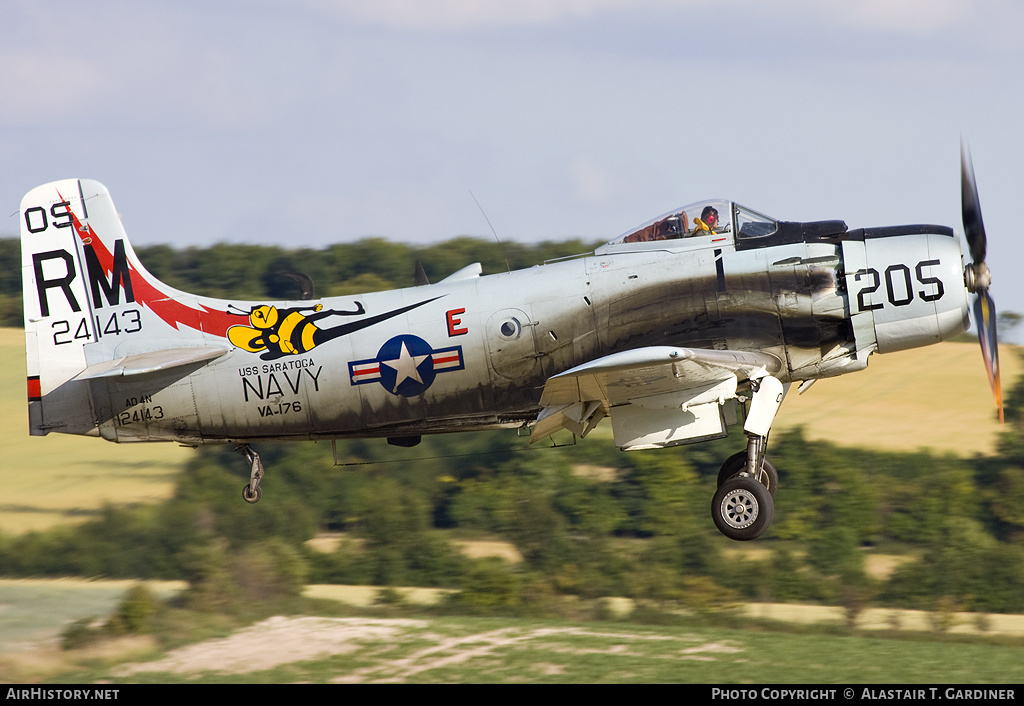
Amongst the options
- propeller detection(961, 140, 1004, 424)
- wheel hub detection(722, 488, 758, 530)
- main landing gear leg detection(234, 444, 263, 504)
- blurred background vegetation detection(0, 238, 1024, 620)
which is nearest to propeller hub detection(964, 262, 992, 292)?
propeller detection(961, 140, 1004, 424)

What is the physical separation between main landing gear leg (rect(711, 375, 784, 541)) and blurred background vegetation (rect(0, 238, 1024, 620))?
12.0 meters

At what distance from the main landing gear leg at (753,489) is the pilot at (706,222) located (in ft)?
5.51

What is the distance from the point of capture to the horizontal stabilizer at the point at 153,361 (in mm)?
12266

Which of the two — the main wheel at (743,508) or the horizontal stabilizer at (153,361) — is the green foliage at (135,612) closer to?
the horizontal stabilizer at (153,361)

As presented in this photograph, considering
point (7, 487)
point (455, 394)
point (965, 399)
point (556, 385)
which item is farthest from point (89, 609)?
point (965, 399)

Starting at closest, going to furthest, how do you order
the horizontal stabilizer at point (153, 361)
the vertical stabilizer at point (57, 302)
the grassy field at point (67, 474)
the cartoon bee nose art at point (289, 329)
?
the horizontal stabilizer at point (153, 361) < the cartoon bee nose art at point (289, 329) < the vertical stabilizer at point (57, 302) < the grassy field at point (67, 474)

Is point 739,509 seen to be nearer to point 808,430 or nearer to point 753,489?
point 753,489

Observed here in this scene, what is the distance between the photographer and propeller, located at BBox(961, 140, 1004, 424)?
452 inches

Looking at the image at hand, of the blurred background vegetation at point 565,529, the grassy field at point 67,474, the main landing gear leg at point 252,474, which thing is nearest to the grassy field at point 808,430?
the grassy field at point 67,474

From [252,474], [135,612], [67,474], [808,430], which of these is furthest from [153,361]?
[808,430]

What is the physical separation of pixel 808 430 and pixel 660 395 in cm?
2080

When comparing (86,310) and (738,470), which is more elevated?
(86,310)

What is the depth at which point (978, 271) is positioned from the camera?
1148cm

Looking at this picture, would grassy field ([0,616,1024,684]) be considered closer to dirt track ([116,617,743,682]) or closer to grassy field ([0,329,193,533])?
dirt track ([116,617,743,682])
